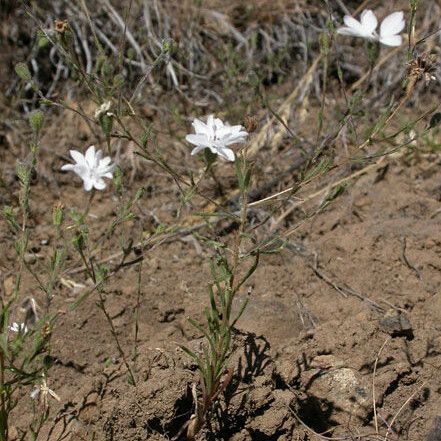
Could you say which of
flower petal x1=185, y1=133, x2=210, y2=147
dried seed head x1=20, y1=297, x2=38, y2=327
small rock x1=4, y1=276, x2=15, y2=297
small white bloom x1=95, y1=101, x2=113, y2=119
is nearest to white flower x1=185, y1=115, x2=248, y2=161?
flower petal x1=185, y1=133, x2=210, y2=147

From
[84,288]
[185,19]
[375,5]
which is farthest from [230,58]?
[84,288]

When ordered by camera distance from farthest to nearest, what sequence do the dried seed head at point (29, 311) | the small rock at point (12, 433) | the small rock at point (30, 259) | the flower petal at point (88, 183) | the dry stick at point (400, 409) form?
the small rock at point (30, 259) → the dried seed head at point (29, 311) → the small rock at point (12, 433) → the dry stick at point (400, 409) → the flower petal at point (88, 183)

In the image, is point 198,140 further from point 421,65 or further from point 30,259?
point 30,259

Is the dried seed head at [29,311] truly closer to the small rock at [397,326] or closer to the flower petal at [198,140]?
the flower petal at [198,140]

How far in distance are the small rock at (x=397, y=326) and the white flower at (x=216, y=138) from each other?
924mm

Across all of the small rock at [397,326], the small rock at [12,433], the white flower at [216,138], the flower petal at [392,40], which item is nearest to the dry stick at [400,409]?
the small rock at [397,326]

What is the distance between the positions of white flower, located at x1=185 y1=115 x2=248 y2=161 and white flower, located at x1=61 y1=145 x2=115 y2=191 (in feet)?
0.91

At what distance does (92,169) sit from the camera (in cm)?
213

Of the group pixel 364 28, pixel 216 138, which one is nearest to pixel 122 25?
pixel 364 28

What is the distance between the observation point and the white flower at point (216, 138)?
6.47 feet

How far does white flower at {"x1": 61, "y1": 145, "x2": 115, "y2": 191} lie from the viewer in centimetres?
206

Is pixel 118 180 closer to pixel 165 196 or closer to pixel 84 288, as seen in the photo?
pixel 84 288

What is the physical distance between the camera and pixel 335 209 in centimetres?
333

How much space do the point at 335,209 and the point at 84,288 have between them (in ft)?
4.11
